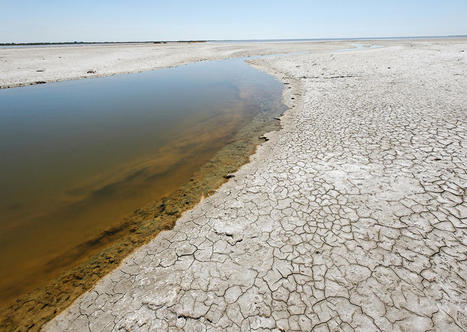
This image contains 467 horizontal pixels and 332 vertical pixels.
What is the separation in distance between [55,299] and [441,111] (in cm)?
1244

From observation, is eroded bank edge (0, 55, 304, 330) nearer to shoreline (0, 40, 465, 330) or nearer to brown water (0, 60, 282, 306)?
shoreline (0, 40, 465, 330)

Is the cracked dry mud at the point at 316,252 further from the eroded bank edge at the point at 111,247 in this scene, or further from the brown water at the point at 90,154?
the brown water at the point at 90,154

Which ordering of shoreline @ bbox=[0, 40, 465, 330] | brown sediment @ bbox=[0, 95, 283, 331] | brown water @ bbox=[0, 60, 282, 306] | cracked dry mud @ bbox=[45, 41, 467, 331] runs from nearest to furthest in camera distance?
cracked dry mud @ bbox=[45, 41, 467, 331] < brown sediment @ bbox=[0, 95, 283, 331] < shoreline @ bbox=[0, 40, 465, 330] < brown water @ bbox=[0, 60, 282, 306]

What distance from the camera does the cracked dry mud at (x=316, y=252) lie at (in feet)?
9.33

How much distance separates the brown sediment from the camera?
3.25 metres

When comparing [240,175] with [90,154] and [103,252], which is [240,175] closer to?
[103,252]

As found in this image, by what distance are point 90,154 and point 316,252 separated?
736cm

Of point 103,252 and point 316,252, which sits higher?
point 316,252

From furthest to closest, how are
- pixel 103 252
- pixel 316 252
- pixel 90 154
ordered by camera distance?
1. pixel 90 154
2. pixel 103 252
3. pixel 316 252

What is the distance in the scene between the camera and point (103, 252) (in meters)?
4.17

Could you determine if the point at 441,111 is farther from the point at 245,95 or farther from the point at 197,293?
the point at 197,293

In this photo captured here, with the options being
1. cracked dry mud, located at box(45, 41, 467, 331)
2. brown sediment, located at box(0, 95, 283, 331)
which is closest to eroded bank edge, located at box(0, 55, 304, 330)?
brown sediment, located at box(0, 95, 283, 331)

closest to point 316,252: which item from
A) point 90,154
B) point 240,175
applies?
point 240,175

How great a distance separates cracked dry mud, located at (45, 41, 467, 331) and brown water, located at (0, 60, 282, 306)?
178cm
